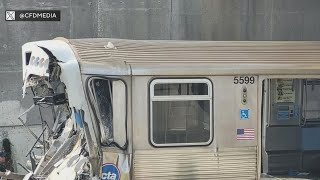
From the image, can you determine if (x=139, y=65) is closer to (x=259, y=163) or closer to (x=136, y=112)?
(x=136, y=112)

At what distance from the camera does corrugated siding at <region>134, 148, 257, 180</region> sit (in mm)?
5113

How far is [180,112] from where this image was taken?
5238mm

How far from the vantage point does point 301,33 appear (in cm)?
1027

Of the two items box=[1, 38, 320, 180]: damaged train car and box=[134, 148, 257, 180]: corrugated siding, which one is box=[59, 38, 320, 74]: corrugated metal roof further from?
box=[134, 148, 257, 180]: corrugated siding

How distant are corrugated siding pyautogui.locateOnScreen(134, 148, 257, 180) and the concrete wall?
4789mm

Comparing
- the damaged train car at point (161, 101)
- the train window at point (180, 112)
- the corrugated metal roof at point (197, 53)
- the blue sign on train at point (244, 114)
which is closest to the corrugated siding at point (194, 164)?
the damaged train car at point (161, 101)

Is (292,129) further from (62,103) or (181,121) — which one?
(62,103)

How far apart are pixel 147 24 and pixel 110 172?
16.9 ft

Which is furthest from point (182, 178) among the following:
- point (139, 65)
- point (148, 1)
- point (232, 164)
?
point (148, 1)

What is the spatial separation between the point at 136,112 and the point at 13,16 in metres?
5.32

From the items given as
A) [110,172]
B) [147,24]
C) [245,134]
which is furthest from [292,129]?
[147,24]

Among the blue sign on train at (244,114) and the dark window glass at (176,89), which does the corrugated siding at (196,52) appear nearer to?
the dark window glass at (176,89)

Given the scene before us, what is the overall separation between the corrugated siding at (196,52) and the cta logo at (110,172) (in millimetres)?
1112

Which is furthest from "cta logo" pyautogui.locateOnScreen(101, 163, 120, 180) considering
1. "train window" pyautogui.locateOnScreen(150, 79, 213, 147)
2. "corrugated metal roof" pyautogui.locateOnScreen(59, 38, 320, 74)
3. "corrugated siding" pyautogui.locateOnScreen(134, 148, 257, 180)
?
"corrugated metal roof" pyautogui.locateOnScreen(59, 38, 320, 74)
